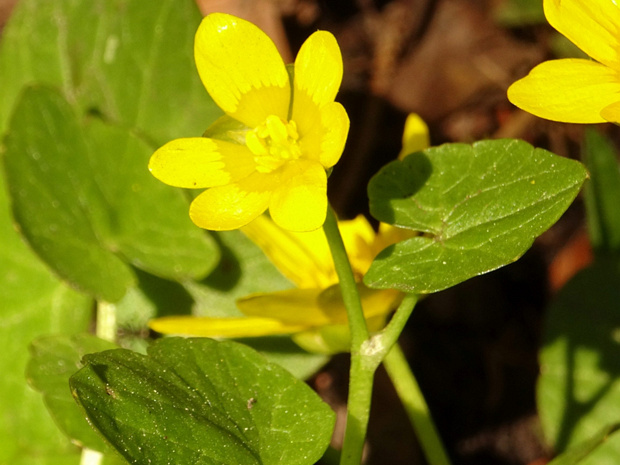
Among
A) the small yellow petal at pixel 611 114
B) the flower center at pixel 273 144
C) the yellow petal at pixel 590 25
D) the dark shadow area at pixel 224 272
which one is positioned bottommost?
the dark shadow area at pixel 224 272

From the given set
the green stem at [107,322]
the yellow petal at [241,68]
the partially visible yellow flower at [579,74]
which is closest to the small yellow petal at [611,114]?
the partially visible yellow flower at [579,74]

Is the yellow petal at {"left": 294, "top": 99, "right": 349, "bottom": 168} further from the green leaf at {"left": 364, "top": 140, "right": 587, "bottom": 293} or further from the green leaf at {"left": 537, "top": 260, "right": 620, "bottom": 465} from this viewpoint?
the green leaf at {"left": 537, "top": 260, "right": 620, "bottom": 465}

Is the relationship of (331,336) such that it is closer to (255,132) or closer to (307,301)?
(307,301)

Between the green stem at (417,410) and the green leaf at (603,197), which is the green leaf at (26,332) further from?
the green leaf at (603,197)

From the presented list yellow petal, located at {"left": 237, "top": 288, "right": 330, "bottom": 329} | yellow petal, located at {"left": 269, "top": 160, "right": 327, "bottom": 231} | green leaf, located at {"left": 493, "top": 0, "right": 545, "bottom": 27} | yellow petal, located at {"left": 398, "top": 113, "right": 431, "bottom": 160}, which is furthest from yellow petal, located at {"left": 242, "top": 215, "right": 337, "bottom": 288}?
green leaf, located at {"left": 493, "top": 0, "right": 545, "bottom": 27}

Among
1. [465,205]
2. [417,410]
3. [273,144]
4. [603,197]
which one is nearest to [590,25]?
[465,205]

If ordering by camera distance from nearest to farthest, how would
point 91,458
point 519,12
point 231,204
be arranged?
point 231,204, point 91,458, point 519,12

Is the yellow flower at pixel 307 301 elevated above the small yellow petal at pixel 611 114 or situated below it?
below
